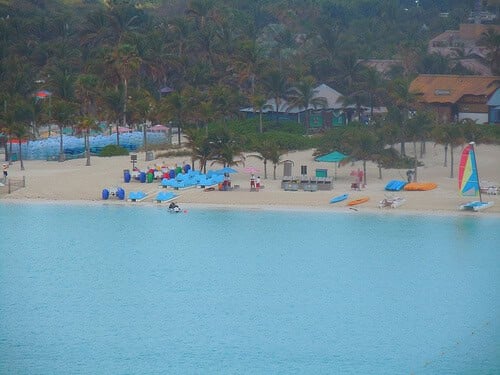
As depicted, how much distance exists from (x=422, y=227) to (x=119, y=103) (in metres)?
22.4

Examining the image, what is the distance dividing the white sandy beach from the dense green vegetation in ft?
4.60

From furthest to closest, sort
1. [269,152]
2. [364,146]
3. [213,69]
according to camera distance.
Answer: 1. [213,69]
2. [269,152]
3. [364,146]

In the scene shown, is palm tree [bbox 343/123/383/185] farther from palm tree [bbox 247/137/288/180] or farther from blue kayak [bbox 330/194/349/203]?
palm tree [bbox 247/137/288/180]

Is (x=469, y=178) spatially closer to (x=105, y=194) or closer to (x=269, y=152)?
(x=269, y=152)

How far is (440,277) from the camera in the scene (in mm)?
56062

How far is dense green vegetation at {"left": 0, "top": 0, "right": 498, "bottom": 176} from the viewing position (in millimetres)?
73625

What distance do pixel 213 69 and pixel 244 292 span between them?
38.3m

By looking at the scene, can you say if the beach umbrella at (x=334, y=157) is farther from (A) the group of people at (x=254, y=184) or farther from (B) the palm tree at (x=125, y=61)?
(B) the palm tree at (x=125, y=61)

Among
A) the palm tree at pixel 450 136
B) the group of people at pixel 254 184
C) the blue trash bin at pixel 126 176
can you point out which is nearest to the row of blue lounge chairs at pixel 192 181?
the blue trash bin at pixel 126 176

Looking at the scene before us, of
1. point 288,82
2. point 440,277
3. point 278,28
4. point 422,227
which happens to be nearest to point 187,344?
point 440,277

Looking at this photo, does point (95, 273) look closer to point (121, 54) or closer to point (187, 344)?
point (187, 344)

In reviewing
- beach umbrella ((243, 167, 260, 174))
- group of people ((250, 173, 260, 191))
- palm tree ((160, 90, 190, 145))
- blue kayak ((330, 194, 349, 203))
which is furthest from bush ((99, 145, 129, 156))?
blue kayak ((330, 194, 349, 203))

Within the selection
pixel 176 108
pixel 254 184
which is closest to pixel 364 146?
pixel 254 184

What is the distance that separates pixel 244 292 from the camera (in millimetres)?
53812
